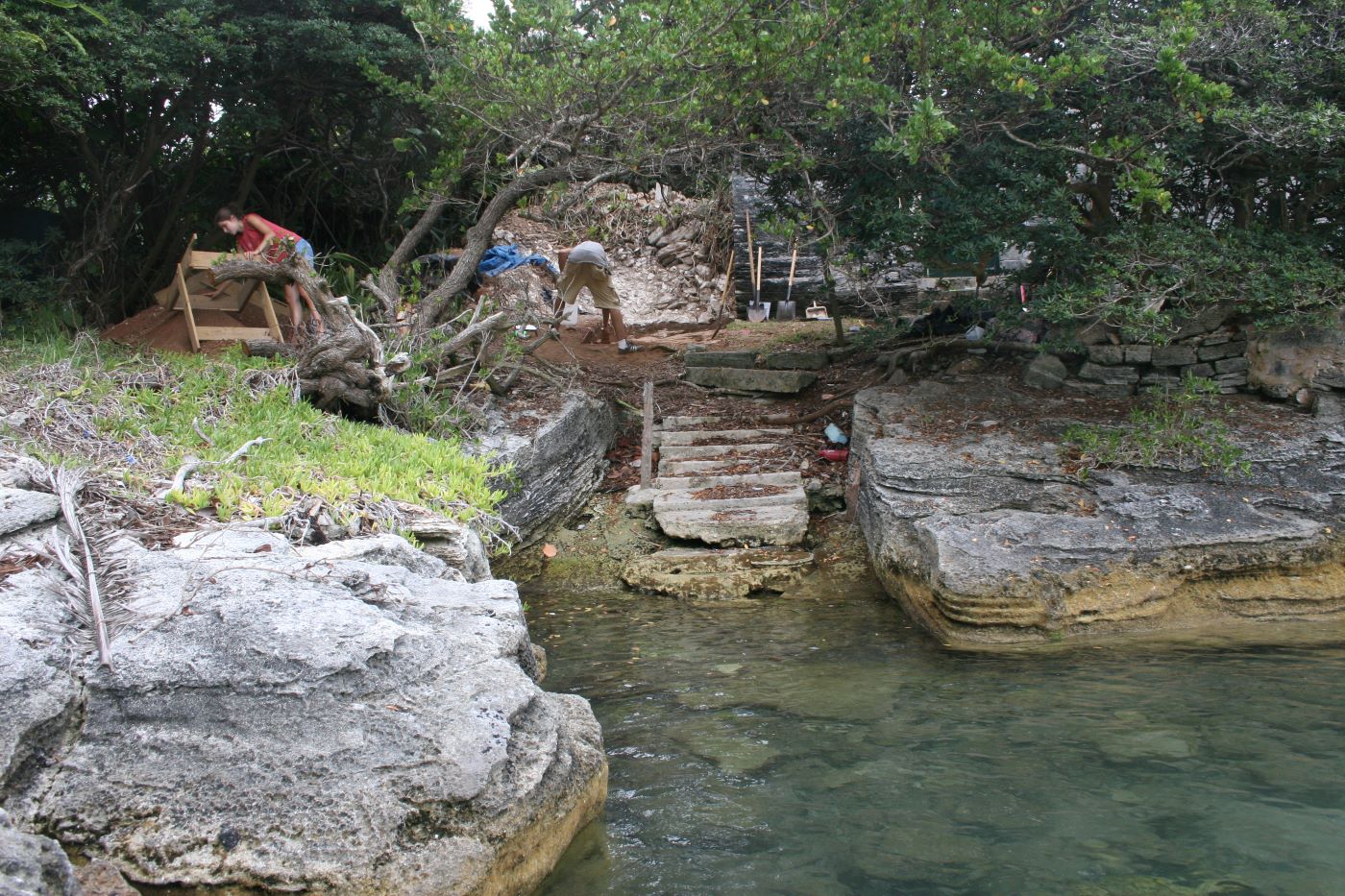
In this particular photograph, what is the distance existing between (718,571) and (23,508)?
4.81 meters

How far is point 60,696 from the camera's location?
335 cm

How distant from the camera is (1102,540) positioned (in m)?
6.78

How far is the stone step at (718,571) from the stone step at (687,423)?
2.20m

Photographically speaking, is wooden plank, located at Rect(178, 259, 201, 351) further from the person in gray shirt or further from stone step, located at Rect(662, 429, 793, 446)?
stone step, located at Rect(662, 429, 793, 446)

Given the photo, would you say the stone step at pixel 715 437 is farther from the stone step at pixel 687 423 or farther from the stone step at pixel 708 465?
the stone step at pixel 708 465

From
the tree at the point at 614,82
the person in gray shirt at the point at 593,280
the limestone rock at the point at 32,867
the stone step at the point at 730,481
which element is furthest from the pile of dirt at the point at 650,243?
the limestone rock at the point at 32,867

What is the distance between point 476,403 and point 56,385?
3255mm

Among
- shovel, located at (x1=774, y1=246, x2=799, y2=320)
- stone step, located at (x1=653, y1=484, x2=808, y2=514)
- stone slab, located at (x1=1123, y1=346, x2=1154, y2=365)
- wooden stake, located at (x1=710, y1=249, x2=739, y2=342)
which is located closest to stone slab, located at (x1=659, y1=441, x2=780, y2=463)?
stone step, located at (x1=653, y1=484, x2=808, y2=514)

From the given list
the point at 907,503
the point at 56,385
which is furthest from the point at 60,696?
the point at 907,503

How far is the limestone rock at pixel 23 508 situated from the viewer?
13.4 feet

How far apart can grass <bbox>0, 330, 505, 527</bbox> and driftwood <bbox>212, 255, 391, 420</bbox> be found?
0.75ft

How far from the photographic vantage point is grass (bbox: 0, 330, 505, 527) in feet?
17.5

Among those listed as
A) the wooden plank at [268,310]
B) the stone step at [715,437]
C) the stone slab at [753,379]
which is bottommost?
the stone step at [715,437]

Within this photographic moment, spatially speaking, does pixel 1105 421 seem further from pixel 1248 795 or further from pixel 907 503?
pixel 1248 795
